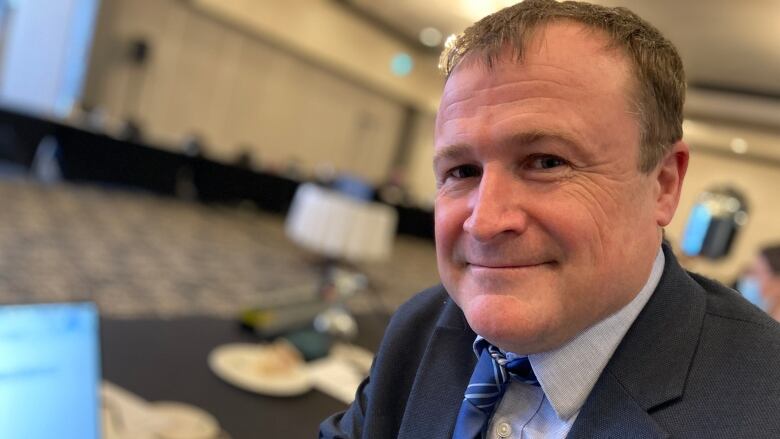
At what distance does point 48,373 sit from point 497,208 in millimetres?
702

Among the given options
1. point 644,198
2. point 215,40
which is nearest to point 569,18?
point 644,198

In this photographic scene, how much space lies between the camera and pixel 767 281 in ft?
8.95

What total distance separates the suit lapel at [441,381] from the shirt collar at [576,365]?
17cm

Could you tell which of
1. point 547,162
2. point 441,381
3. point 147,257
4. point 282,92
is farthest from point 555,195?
point 282,92

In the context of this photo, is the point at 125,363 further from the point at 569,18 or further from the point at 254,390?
the point at 569,18

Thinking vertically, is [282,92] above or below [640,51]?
above

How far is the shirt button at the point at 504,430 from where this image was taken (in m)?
0.74

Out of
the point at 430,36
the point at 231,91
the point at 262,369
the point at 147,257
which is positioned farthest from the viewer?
the point at 430,36

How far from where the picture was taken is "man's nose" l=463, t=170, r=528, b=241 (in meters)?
0.66

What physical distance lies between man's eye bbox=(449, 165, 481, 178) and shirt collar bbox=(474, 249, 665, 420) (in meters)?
0.24

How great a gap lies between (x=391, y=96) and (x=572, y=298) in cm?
1251

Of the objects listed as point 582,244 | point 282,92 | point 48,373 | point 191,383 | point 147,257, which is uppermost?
point 282,92

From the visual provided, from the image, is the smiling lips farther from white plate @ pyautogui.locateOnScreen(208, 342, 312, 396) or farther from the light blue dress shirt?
white plate @ pyautogui.locateOnScreen(208, 342, 312, 396)

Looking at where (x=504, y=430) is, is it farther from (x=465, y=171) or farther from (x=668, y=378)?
(x=465, y=171)
